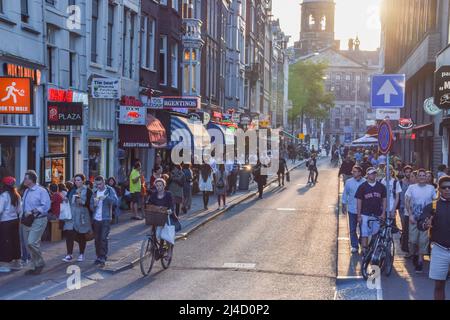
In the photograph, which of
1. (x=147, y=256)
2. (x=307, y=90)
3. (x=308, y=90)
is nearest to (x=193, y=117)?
(x=147, y=256)

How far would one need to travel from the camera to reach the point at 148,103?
2778 cm

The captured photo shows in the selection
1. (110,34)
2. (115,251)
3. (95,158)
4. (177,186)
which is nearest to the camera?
(115,251)

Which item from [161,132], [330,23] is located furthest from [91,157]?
[330,23]

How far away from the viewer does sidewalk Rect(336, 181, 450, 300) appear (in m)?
10.8

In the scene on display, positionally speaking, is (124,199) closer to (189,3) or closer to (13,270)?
(13,270)

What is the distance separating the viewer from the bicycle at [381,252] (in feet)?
39.8

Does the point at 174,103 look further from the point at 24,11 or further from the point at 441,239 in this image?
the point at 441,239

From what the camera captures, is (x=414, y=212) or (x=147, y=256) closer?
(x=147, y=256)

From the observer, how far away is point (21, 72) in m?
17.9

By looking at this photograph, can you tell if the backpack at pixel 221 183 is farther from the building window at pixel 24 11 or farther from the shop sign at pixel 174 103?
the building window at pixel 24 11

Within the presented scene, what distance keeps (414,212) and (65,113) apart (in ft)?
34.5

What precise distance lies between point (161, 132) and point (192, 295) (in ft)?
57.0

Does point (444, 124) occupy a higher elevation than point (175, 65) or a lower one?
lower

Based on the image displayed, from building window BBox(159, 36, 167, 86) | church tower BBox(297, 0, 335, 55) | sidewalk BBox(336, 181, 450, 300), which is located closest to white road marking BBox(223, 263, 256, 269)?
sidewalk BBox(336, 181, 450, 300)
